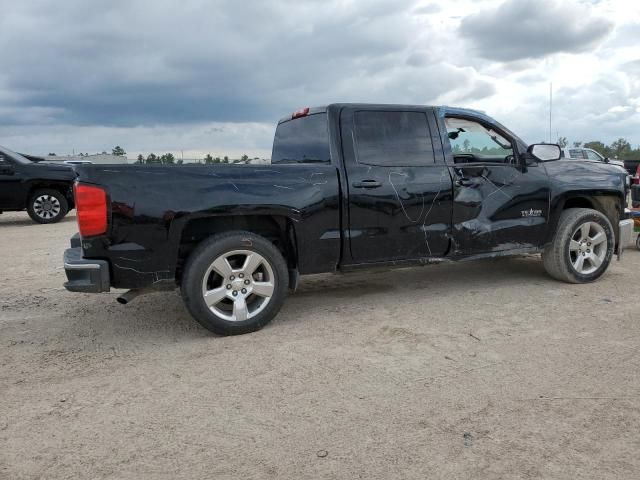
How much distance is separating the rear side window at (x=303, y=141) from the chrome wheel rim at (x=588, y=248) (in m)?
2.82

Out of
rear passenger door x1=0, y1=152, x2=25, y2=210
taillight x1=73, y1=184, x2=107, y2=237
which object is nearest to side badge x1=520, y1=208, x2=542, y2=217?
taillight x1=73, y1=184, x2=107, y2=237

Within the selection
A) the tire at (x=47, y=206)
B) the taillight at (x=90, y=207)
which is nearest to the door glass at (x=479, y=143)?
the taillight at (x=90, y=207)

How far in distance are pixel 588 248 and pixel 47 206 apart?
1122 centimetres

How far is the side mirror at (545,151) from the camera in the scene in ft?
16.6

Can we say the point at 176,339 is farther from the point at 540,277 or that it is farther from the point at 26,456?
the point at 540,277

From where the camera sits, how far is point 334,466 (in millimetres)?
2330

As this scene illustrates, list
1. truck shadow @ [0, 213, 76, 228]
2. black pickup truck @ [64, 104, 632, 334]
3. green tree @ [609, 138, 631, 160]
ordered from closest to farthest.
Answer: black pickup truck @ [64, 104, 632, 334] < truck shadow @ [0, 213, 76, 228] < green tree @ [609, 138, 631, 160]

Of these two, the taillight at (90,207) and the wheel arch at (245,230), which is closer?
the taillight at (90,207)

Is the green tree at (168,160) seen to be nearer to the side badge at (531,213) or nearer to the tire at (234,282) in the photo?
the tire at (234,282)

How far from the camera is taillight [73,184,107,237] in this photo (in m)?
3.62

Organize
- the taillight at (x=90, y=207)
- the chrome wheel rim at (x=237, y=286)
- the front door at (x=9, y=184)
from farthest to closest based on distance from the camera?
the front door at (x=9, y=184), the chrome wheel rim at (x=237, y=286), the taillight at (x=90, y=207)

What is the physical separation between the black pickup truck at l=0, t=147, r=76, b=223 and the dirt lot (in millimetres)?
7368

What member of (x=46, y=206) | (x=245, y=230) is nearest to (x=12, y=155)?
(x=46, y=206)

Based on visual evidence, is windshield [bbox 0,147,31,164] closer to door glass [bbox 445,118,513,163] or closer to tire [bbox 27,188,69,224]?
tire [bbox 27,188,69,224]
